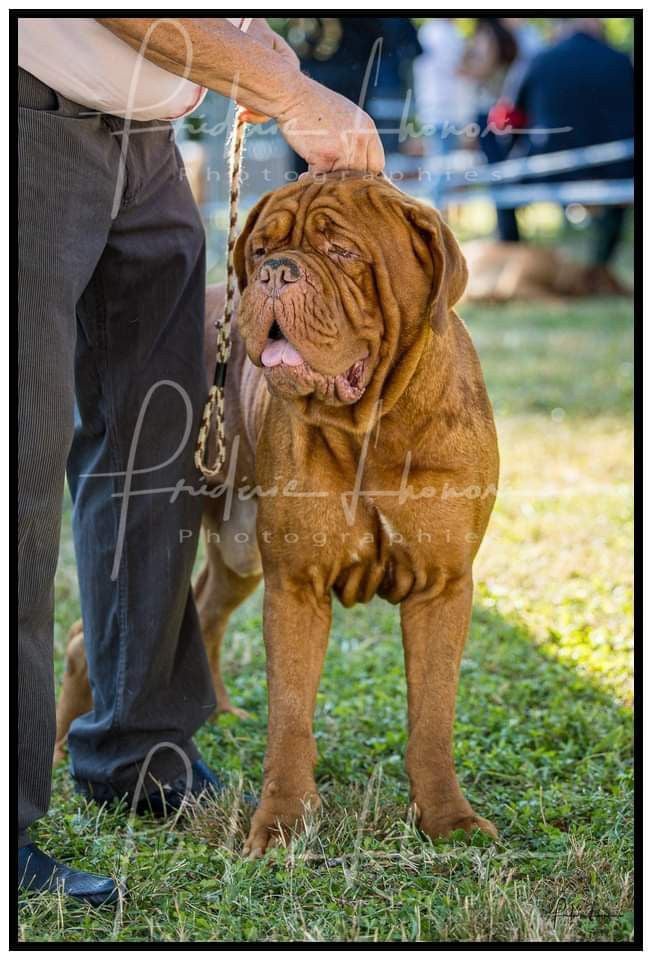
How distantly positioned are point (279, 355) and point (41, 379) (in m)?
0.54

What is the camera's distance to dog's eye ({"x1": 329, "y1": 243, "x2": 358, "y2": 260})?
2854mm

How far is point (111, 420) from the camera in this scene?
3.33m

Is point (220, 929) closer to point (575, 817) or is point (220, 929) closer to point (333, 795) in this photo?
point (333, 795)

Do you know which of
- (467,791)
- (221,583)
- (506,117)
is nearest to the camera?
(467,791)

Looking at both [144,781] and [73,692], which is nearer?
[144,781]

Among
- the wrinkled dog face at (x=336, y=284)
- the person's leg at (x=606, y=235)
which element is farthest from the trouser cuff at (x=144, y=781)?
the person's leg at (x=606, y=235)

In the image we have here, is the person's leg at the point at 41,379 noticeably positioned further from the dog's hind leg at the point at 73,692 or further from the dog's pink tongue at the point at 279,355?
the dog's hind leg at the point at 73,692

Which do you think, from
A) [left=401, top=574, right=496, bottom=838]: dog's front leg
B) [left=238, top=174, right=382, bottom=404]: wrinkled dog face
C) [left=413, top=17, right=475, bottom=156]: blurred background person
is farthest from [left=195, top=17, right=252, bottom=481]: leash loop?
[left=413, top=17, right=475, bottom=156]: blurred background person

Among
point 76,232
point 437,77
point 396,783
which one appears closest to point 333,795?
point 396,783

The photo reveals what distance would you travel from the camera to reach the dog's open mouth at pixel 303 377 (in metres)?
2.85

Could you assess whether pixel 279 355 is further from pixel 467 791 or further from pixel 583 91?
pixel 583 91

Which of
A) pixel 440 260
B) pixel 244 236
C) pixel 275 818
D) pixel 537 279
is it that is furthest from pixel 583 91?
pixel 275 818

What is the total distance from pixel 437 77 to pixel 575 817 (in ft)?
40.2

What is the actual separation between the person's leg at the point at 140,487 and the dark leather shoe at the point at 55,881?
63cm
